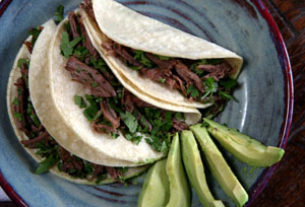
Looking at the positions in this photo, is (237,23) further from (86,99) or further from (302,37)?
(86,99)

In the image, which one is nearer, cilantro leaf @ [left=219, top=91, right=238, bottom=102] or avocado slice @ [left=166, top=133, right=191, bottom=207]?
avocado slice @ [left=166, top=133, right=191, bottom=207]

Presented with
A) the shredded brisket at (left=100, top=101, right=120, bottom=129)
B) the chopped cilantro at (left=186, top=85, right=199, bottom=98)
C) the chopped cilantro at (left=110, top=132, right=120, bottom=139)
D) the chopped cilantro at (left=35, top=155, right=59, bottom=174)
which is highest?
the chopped cilantro at (left=186, top=85, right=199, bottom=98)

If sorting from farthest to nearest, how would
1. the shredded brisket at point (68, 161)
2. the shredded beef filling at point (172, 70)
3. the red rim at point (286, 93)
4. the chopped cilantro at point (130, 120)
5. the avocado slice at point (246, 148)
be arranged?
the shredded brisket at point (68, 161), the chopped cilantro at point (130, 120), the shredded beef filling at point (172, 70), the red rim at point (286, 93), the avocado slice at point (246, 148)

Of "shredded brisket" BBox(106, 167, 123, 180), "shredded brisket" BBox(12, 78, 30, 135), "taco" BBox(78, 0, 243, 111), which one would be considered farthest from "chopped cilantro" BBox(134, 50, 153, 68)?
"shredded brisket" BBox(12, 78, 30, 135)

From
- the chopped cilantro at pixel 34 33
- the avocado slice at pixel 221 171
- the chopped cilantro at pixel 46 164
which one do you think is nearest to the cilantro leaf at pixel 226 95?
the avocado slice at pixel 221 171

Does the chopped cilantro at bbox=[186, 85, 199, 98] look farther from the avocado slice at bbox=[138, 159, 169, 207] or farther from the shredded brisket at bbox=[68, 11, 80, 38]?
the shredded brisket at bbox=[68, 11, 80, 38]

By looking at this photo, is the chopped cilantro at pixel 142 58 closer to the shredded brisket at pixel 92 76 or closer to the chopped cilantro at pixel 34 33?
the shredded brisket at pixel 92 76

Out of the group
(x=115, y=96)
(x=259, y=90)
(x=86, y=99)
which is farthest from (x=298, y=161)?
(x=86, y=99)
